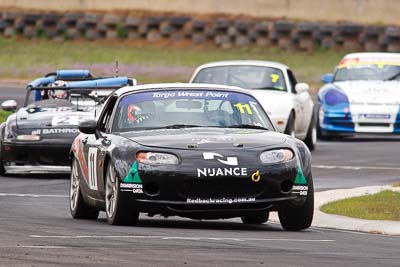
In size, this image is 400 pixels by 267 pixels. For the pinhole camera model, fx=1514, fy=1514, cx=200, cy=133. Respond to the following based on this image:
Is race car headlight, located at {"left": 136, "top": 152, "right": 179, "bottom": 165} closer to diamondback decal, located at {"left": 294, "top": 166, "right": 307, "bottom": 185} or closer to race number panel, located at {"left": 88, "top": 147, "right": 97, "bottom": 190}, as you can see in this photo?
diamondback decal, located at {"left": 294, "top": 166, "right": 307, "bottom": 185}

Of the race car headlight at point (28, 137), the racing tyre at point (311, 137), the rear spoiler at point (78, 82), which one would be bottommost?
the racing tyre at point (311, 137)

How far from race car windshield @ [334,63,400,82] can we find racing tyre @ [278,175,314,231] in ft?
45.7

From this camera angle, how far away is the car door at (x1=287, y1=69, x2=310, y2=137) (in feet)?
74.6

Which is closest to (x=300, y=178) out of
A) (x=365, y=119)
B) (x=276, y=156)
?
(x=276, y=156)

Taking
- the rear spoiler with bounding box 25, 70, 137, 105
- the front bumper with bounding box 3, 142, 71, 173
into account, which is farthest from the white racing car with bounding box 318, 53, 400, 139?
the front bumper with bounding box 3, 142, 71, 173

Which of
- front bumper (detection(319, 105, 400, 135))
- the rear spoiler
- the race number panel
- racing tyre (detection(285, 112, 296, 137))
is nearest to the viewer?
the race number panel

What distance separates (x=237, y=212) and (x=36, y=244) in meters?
2.08

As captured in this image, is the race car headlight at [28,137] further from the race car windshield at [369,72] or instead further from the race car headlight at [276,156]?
the race car windshield at [369,72]

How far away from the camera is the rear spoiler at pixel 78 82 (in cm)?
2039

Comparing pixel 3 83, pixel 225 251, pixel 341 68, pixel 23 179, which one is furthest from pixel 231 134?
pixel 3 83

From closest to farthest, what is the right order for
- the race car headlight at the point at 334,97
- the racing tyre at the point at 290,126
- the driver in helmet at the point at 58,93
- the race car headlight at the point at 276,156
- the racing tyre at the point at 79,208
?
the race car headlight at the point at 276,156
the racing tyre at the point at 79,208
the driver in helmet at the point at 58,93
the racing tyre at the point at 290,126
the race car headlight at the point at 334,97

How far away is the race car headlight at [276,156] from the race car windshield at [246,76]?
11016mm

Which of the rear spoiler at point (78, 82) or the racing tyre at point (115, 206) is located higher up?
the racing tyre at point (115, 206)

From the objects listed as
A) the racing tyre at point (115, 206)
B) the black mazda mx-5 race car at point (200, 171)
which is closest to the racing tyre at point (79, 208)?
the black mazda mx-5 race car at point (200, 171)
